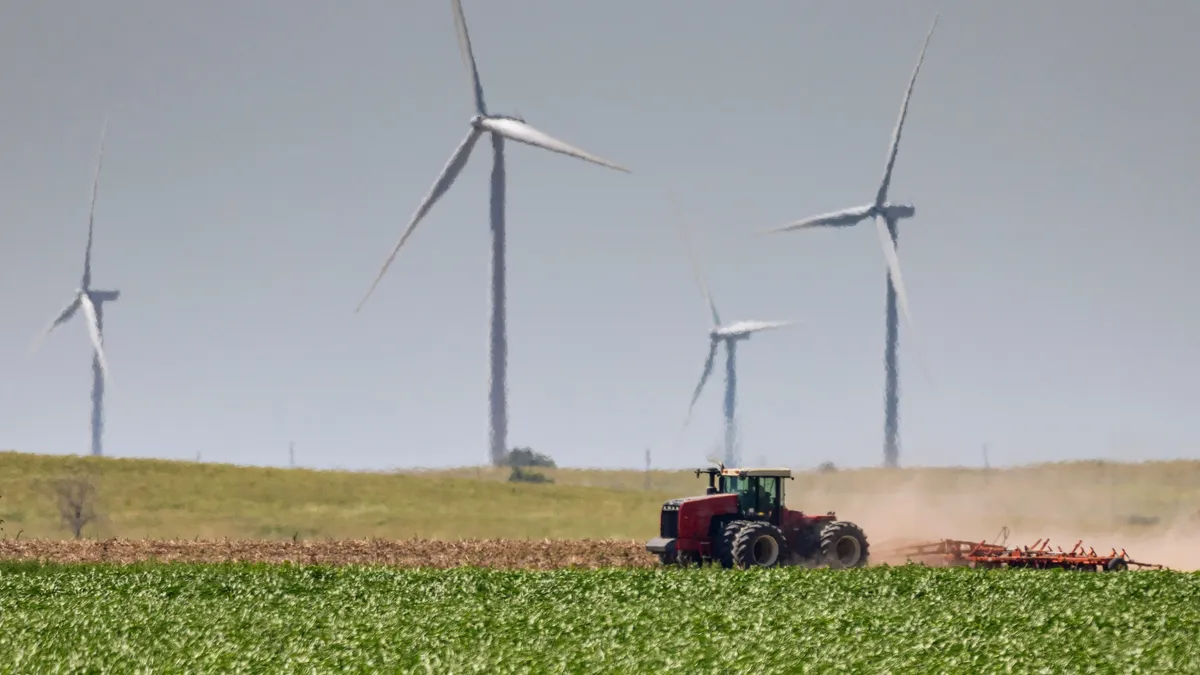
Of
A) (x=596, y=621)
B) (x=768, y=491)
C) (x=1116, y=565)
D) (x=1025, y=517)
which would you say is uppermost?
(x=768, y=491)

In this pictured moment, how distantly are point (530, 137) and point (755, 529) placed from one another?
61.9 m

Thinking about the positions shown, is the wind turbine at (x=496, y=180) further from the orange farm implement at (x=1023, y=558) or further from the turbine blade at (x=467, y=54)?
the orange farm implement at (x=1023, y=558)

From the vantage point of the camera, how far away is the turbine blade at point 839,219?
98.2 m

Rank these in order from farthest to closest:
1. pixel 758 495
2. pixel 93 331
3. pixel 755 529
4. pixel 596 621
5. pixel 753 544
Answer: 1. pixel 93 331
2. pixel 758 495
3. pixel 755 529
4. pixel 753 544
5. pixel 596 621

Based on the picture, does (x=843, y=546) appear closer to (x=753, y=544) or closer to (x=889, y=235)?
(x=753, y=544)

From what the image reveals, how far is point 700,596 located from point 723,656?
9051 millimetres

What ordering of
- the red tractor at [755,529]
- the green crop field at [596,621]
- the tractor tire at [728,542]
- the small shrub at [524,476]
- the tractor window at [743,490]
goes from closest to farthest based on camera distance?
the green crop field at [596,621], the tractor tire at [728,542], the red tractor at [755,529], the tractor window at [743,490], the small shrub at [524,476]

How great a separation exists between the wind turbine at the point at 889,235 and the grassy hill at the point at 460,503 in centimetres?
1079

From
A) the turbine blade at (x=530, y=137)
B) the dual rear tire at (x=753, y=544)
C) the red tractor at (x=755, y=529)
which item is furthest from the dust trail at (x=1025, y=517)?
the turbine blade at (x=530, y=137)

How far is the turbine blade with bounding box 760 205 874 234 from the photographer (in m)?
98.2

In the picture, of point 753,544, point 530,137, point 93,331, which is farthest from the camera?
point 93,331

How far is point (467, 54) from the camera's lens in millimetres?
98688

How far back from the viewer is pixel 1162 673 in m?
19.2

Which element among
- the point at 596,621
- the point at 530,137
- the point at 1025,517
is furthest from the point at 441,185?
the point at 596,621
